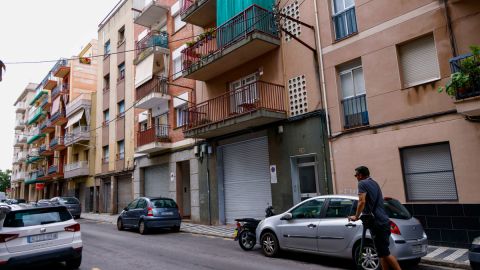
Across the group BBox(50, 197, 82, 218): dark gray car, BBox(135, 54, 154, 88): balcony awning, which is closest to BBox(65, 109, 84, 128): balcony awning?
BBox(50, 197, 82, 218): dark gray car

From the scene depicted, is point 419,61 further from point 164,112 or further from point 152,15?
point 152,15

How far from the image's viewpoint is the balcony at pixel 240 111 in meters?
13.4

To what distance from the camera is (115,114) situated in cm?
2686

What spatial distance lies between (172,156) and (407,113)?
1299cm

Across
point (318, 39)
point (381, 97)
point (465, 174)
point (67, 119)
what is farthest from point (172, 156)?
point (67, 119)

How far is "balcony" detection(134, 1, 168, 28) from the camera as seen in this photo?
21703 mm

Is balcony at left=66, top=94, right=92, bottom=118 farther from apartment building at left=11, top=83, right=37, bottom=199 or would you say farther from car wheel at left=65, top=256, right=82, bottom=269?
apartment building at left=11, top=83, right=37, bottom=199

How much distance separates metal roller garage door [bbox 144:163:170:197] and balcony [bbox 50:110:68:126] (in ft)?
60.8

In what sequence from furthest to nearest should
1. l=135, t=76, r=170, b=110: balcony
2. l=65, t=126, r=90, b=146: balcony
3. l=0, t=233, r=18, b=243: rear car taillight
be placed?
1. l=65, t=126, r=90, b=146: balcony
2. l=135, t=76, r=170, b=110: balcony
3. l=0, t=233, r=18, b=243: rear car taillight

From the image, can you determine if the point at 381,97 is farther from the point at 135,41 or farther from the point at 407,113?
the point at 135,41

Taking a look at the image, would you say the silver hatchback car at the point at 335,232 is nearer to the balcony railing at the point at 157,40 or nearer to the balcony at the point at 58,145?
the balcony railing at the point at 157,40

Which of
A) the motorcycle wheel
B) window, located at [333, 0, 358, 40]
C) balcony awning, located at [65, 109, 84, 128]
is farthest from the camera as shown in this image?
balcony awning, located at [65, 109, 84, 128]

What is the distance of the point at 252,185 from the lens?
15250mm

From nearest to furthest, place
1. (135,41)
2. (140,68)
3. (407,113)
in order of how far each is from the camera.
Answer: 1. (407,113)
2. (140,68)
3. (135,41)
